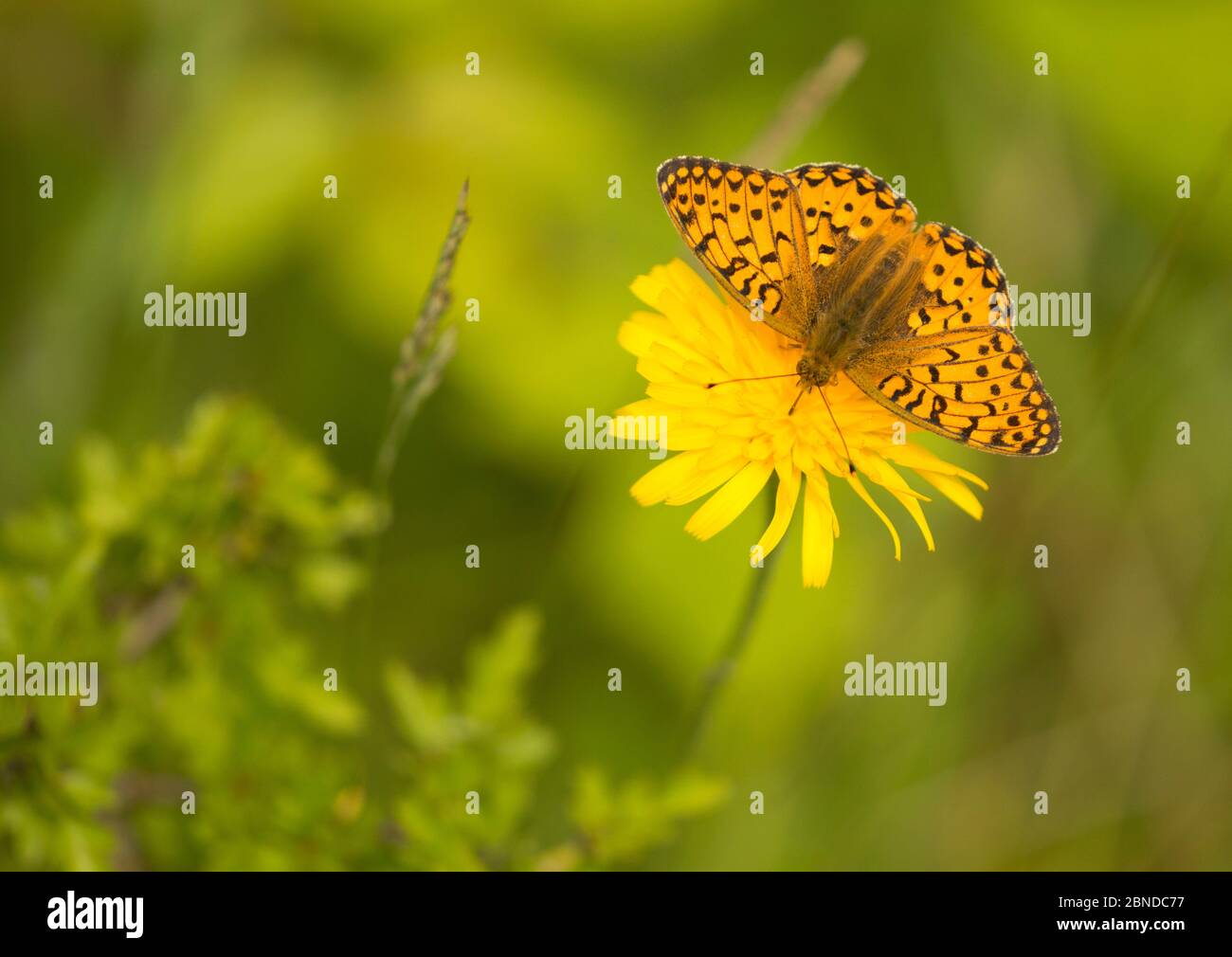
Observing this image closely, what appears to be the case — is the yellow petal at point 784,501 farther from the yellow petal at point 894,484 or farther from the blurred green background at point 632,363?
the blurred green background at point 632,363

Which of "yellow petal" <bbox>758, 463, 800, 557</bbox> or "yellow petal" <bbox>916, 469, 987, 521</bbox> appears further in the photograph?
"yellow petal" <bbox>916, 469, 987, 521</bbox>

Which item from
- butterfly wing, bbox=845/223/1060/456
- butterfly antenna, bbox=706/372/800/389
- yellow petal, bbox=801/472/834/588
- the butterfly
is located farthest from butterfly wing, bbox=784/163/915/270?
yellow petal, bbox=801/472/834/588

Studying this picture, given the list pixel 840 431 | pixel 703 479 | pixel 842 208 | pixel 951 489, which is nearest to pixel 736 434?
pixel 703 479

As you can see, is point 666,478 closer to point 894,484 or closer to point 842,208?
point 894,484

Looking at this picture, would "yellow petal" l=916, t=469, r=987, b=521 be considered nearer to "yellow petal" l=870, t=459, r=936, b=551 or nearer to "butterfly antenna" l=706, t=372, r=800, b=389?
"yellow petal" l=870, t=459, r=936, b=551

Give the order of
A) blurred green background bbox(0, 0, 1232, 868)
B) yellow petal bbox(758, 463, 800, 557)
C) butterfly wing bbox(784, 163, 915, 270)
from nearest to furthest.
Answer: yellow petal bbox(758, 463, 800, 557) → butterfly wing bbox(784, 163, 915, 270) → blurred green background bbox(0, 0, 1232, 868)

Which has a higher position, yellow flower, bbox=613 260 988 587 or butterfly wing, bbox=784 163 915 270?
butterfly wing, bbox=784 163 915 270

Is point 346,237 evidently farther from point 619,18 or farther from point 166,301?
point 619,18
